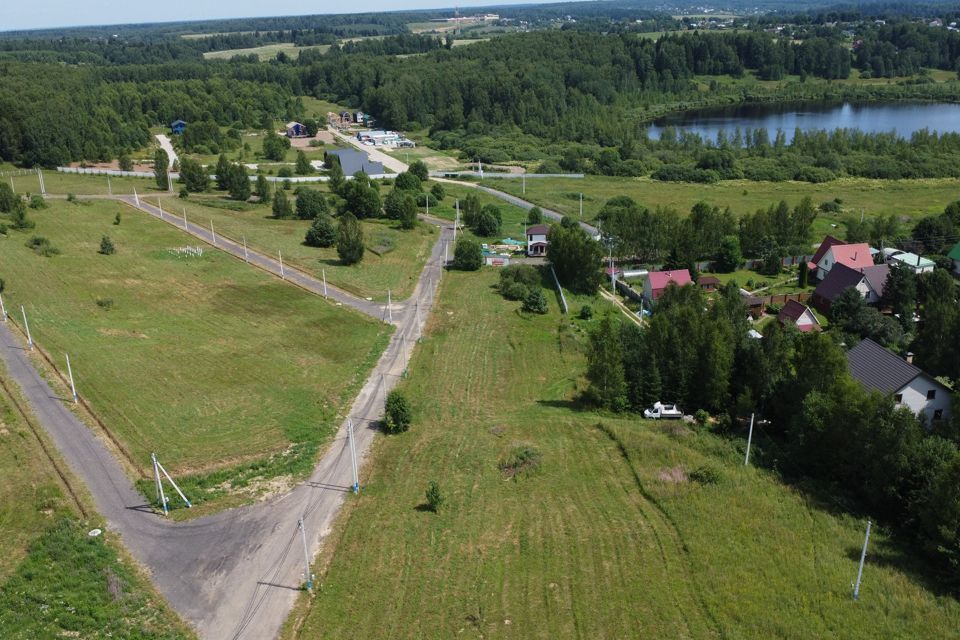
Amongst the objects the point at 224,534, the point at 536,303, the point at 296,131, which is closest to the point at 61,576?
the point at 224,534

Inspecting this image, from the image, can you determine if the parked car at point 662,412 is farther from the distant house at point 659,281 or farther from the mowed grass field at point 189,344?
the distant house at point 659,281

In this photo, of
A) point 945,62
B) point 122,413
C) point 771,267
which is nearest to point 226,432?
point 122,413

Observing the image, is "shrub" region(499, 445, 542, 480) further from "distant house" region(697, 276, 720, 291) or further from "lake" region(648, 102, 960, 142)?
"lake" region(648, 102, 960, 142)

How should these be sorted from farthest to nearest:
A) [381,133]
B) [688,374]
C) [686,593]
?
[381,133] < [688,374] < [686,593]

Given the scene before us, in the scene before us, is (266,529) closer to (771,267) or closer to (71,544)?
(71,544)

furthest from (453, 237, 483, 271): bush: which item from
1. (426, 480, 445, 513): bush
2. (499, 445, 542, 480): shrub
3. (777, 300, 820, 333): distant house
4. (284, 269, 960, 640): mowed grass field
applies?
(426, 480, 445, 513): bush

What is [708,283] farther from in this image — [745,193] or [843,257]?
[745,193]
